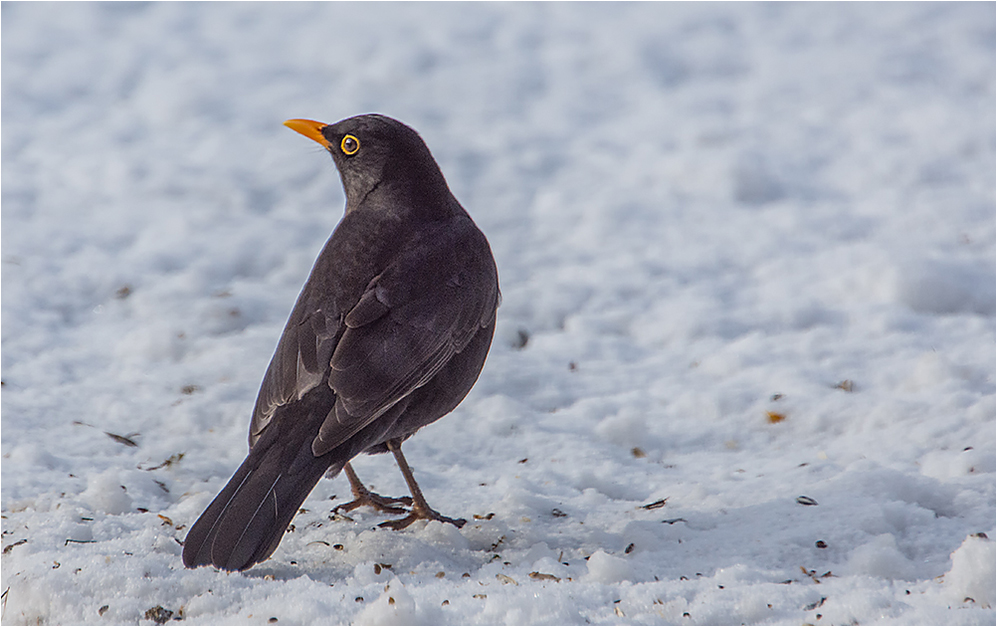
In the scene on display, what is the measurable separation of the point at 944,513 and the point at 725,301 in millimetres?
2059

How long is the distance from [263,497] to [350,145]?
1581mm

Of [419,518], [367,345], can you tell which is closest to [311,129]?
[367,345]

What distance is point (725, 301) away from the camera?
545 cm

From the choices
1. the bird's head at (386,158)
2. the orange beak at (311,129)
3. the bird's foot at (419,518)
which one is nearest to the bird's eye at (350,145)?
the bird's head at (386,158)

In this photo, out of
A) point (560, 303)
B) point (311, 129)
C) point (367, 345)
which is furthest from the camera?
point (560, 303)

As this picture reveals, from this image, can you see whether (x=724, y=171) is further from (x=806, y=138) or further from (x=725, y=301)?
(x=725, y=301)

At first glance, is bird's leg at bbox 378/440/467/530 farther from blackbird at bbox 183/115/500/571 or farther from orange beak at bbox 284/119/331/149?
orange beak at bbox 284/119/331/149

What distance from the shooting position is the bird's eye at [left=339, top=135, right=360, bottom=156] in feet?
12.9

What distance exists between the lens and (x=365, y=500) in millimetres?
3711

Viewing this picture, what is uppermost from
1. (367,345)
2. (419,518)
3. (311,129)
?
(311,129)

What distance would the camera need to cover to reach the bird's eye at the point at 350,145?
3918 millimetres

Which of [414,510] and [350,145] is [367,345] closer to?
[414,510]

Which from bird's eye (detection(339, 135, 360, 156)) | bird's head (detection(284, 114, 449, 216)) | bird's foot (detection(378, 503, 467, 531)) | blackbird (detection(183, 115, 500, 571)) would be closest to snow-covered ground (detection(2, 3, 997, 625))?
bird's foot (detection(378, 503, 467, 531))

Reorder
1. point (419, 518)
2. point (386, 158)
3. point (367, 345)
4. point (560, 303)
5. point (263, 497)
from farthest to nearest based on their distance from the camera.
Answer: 1. point (560, 303)
2. point (386, 158)
3. point (419, 518)
4. point (367, 345)
5. point (263, 497)
